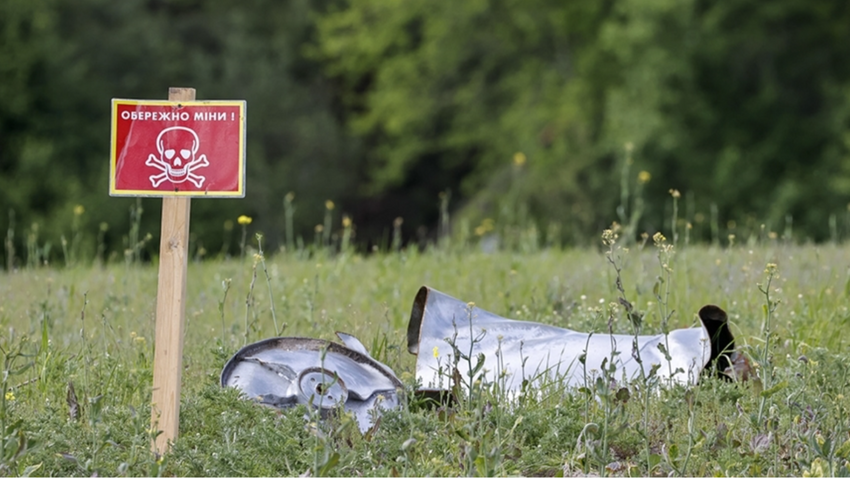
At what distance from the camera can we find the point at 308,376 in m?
3.61

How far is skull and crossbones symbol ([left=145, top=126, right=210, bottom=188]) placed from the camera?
333cm

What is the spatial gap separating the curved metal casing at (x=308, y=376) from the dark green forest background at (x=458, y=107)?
9765 mm

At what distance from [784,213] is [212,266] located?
1229 cm

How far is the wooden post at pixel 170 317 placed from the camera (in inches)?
126

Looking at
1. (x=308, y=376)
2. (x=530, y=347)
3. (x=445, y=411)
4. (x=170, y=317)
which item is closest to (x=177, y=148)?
(x=170, y=317)

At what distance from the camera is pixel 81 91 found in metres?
22.2

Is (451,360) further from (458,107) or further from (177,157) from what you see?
(458,107)

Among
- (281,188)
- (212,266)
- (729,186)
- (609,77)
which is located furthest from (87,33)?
(212,266)

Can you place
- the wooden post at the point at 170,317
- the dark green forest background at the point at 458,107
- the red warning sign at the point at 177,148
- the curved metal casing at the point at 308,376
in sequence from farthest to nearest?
1. the dark green forest background at the point at 458,107
2. the curved metal casing at the point at 308,376
3. the red warning sign at the point at 177,148
4. the wooden post at the point at 170,317

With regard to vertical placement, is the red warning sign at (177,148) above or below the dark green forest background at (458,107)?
below

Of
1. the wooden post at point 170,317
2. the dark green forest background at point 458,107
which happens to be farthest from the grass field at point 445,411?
the dark green forest background at point 458,107

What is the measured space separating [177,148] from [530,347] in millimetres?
1636

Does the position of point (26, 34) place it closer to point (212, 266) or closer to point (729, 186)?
point (729, 186)

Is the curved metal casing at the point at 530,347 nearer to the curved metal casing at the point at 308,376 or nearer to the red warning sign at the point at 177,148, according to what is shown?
the curved metal casing at the point at 308,376
